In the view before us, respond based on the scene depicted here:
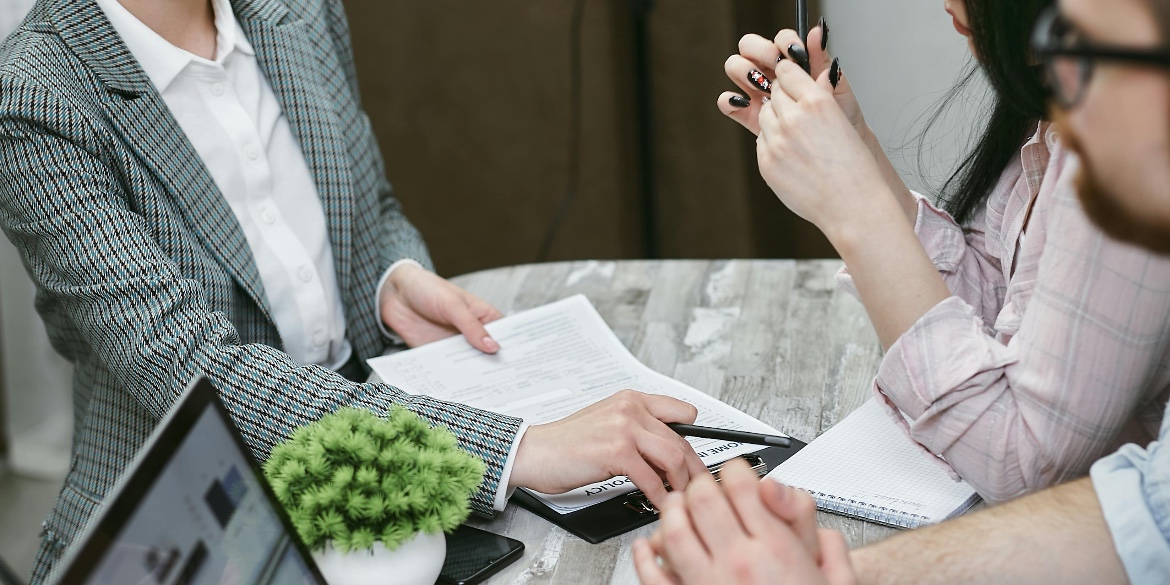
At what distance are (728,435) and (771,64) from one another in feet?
1.22

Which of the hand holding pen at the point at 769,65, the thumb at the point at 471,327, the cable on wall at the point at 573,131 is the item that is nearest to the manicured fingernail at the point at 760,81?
the hand holding pen at the point at 769,65

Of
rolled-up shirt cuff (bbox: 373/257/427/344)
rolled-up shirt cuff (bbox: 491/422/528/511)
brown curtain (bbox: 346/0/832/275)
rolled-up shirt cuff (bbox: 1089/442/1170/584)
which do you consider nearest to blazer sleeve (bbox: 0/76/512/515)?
rolled-up shirt cuff (bbox: 491/422/528/511)

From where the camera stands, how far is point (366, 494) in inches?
27.2

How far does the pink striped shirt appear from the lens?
2.40 feet

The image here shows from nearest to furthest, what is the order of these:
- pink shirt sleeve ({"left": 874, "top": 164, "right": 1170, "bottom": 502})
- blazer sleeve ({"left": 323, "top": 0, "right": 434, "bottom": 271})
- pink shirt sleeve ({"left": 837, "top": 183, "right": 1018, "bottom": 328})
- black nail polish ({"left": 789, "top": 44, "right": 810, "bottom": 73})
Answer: pink shirt sleeve ({"left": 874, "top": 164, "right": 1170, "bottom": 502}), black nail polish ({"left": 789, "top": 44, "right": 810, "bottom": 73}), pink shirt sleeve ({"left": 837, "top": 183, "right": 1018, "bottom": 328}), blazer sleeve ({"left": 323, "top": 0, "right": 434, "bottom": 271})

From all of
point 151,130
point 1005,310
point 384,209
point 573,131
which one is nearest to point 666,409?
point 1005,310

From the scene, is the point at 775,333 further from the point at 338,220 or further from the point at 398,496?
the point at 398,496

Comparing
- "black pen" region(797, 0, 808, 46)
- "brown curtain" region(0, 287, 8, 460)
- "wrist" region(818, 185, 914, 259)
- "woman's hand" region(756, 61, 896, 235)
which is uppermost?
"black pen" region(797, 0, 808, 46)

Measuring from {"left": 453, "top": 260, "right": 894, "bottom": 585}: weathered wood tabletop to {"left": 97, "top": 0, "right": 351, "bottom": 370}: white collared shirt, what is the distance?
27cm

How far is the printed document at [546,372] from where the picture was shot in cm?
104

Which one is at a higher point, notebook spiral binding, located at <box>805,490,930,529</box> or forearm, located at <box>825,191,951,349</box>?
forearm, located at <box>825,191,951,349</box>

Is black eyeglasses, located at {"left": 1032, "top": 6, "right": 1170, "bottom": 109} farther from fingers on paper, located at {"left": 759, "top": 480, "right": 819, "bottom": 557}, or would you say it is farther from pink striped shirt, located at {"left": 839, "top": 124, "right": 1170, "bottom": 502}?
fingers on paper, located at {"left": 759, "top": 480, "right": 819, "bottom": 557}

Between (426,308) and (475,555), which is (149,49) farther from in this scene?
(475,555)

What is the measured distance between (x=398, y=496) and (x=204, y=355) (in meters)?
0.40
